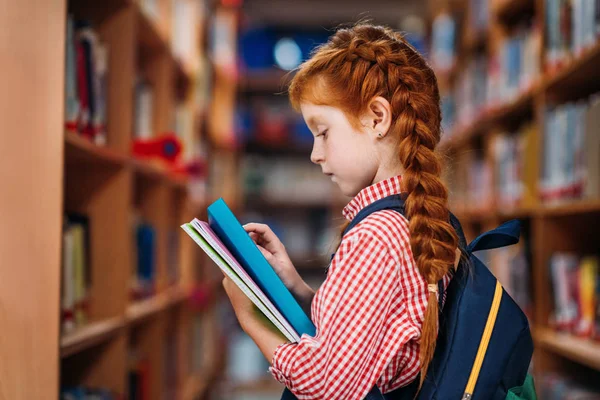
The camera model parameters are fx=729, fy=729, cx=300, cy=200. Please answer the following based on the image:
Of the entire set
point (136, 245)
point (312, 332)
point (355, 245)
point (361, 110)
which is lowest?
point (136, 245)

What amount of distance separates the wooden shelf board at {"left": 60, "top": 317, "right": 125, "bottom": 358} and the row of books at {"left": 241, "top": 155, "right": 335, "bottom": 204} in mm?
3611

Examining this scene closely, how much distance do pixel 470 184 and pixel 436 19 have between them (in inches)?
53.2

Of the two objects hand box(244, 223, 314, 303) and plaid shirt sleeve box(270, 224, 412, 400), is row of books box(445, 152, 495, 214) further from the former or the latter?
plaid shirt sleeve box(270, 224, 412, 400)

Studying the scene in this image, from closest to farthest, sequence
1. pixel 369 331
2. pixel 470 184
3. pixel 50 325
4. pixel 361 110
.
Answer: pixel 369 331 < pixel 361 110 < pixel 50 325 < pixel 470 184

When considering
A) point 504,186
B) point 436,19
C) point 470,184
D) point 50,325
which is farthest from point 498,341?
point 436,19

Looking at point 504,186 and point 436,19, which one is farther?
point 436,19

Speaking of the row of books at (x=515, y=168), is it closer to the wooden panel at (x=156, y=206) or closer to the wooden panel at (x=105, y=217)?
the wooden panel at (x=156, y=206)

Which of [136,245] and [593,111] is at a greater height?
[593,111]

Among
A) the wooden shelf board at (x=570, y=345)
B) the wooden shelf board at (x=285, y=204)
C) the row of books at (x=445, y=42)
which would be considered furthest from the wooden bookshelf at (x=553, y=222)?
the wooden shelf board at (x=285, y=204)

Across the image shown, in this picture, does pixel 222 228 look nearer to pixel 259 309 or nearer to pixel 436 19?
pixel 259 309

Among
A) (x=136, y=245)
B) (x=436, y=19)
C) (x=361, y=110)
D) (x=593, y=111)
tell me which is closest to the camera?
(x=361, y=110)

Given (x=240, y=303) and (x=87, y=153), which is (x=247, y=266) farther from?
(x=87, y=153)

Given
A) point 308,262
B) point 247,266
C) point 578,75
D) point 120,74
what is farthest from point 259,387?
point 247,266

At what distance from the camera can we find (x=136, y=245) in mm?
2602
